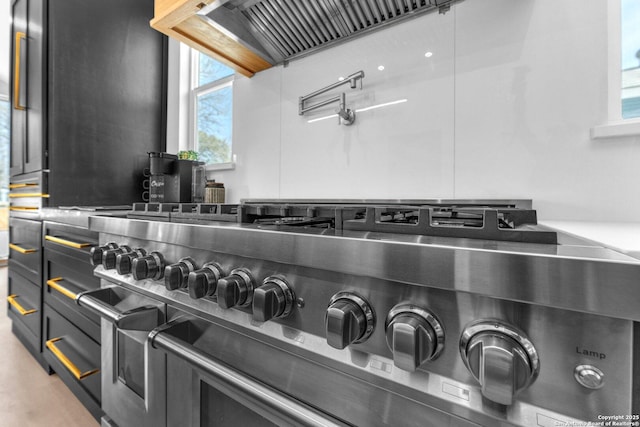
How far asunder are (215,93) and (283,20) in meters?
0.88

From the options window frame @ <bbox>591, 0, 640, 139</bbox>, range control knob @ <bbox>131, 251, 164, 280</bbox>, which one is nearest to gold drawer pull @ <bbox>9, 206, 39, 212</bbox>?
range control knob @ <bbox>131, 251, 164, 280</bbox>

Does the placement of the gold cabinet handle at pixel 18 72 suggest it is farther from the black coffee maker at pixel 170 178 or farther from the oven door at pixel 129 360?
the oven door at pixel 129 360

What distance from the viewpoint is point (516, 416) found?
0.89 feet

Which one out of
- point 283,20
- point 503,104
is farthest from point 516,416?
point 283,20

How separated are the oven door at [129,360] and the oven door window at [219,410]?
0.44 feet

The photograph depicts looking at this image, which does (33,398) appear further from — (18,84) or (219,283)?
(18,84)

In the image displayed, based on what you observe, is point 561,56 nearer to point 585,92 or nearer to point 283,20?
point 585,92

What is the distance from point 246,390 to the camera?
0.43 meters

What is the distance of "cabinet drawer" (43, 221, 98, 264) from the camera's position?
1.00 m

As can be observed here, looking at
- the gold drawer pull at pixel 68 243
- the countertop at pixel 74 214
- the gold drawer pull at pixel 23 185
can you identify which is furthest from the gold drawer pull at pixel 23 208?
the gold drawer pull at pixel 68 243

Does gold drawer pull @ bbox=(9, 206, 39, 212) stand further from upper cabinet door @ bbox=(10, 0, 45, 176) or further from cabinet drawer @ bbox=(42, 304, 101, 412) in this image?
cabinet drawer @ bbox=(42, 304, 101, 412)

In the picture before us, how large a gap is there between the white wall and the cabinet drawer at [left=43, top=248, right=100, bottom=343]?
899 millimetres

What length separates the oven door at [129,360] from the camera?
617mm

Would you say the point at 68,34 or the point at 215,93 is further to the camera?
the point at 215,93
